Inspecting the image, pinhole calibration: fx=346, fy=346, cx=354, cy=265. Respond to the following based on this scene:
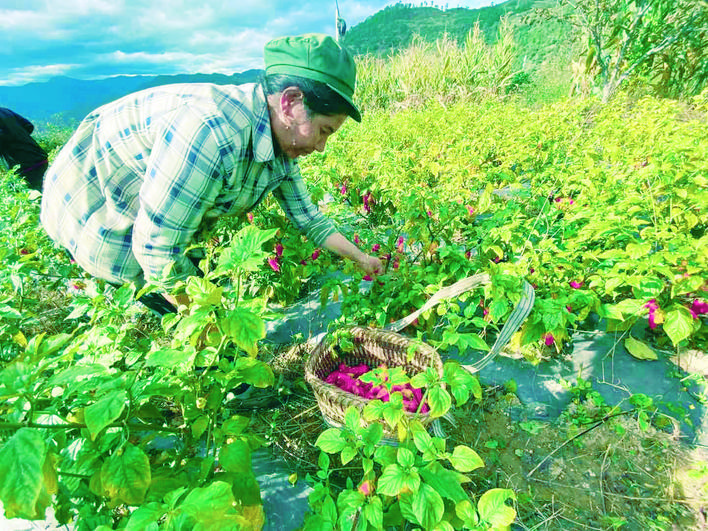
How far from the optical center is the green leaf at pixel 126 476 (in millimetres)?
622

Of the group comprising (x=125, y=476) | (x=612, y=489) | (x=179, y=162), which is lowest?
(x=612, y=489)

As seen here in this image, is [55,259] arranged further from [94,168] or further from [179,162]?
[179,162]

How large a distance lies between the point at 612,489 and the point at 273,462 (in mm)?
1247

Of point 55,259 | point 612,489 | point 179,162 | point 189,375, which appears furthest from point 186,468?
point 55,259

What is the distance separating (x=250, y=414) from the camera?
1.58 meters

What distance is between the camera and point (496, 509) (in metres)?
0.74

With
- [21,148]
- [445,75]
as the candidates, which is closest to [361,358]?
[21,148]

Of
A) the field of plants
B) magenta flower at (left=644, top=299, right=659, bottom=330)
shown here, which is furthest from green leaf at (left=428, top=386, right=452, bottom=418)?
magenta flower at (left=644, top=299, right=659, bottom=330)

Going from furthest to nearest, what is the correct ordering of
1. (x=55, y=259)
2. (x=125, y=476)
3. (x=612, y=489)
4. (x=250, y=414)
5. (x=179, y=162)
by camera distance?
(x=55, y=259) < (x=250, y=414) < (x=612, y=489) < (x=179, y=162) < (x=125, y=476)

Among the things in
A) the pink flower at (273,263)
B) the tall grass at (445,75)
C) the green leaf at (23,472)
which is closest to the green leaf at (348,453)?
the green leaf at (23,472)

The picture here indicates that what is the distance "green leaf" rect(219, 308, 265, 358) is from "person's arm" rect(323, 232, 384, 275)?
1005 mm

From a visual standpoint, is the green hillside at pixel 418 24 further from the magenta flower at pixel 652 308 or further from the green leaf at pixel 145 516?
the green leaf at pixel 145 516

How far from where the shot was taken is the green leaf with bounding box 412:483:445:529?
0.72m

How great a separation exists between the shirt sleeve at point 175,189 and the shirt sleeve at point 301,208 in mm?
412
